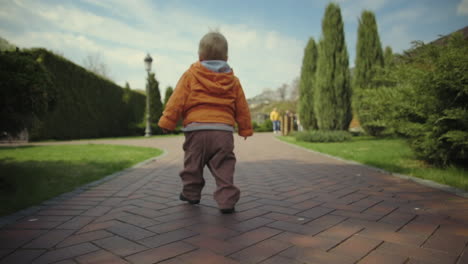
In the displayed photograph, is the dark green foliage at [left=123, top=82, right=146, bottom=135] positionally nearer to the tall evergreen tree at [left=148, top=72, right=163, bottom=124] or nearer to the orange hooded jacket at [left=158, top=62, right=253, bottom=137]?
the tall evergreen tree at [left=148, top=72, right=163, bottom=124]

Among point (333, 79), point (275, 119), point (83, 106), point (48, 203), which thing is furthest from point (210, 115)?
point (275, 119)

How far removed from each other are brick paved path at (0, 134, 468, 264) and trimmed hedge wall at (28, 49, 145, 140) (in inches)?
336

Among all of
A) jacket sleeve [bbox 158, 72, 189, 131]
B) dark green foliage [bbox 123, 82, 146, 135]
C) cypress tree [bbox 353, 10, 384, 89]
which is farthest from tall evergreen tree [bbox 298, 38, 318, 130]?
jacket sleeve [bbox 158, 72, 189, 131]

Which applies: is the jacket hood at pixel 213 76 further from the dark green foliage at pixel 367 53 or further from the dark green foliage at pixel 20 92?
the dark green foliage at pixel 367 53

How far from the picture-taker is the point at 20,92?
340 cm

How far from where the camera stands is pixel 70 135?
12633 millimetres

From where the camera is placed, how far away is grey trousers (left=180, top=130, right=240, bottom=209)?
239cm

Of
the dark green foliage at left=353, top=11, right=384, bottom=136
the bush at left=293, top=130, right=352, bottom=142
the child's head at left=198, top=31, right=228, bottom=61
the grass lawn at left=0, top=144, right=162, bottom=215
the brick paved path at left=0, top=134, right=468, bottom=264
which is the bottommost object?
the brick paved path at left=0, top=134, right=468, bottom=264

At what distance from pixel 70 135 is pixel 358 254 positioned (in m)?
13.6

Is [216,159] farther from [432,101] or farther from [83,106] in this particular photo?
[83,106]

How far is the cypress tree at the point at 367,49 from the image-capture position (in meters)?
12.6

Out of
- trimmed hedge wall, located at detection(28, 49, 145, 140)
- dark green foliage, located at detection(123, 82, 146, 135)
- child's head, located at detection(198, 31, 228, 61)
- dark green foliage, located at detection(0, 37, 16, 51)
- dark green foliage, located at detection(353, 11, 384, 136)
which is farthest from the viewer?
dark green foliage, located at detection(123, 82, 146, 135)

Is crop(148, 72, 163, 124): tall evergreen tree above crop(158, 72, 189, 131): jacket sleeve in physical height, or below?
above

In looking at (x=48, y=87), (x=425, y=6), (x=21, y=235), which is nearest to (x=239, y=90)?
(x=21, y=235)
